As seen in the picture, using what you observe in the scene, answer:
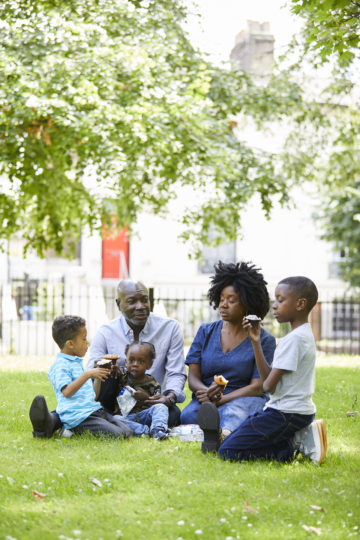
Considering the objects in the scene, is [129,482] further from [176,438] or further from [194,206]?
[194,206]

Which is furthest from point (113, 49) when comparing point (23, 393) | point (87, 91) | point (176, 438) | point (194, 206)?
point (176, 438)

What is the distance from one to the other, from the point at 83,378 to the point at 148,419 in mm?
919

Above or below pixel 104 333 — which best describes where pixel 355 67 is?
above

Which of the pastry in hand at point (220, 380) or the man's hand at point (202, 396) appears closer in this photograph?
the pastry in hand at point (220, 380)

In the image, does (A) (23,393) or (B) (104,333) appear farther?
(A) (23,393)

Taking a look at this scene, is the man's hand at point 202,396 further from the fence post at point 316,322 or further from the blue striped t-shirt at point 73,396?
the fence post at point 316,322

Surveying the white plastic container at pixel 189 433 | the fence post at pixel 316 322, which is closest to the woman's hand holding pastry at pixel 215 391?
the white plastic container at pixel 189 433

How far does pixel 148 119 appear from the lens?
12289mm

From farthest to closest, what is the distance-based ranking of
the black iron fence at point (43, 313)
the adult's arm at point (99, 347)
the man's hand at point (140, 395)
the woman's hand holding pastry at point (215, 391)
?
1. the black iron fence at point (43, 313)
2. the adult's arm at point (99, 347)
3. the man's hand at point (140, 395)
4. the woman's hand holding pastry at point (215, 391)

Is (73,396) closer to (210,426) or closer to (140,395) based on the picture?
(140,395)

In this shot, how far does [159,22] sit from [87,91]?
3727 millimetres

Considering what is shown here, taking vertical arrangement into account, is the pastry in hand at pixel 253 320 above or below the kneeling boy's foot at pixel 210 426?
above

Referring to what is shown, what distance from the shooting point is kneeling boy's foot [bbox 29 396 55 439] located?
594cm

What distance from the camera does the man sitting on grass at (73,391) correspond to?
19.6ft
